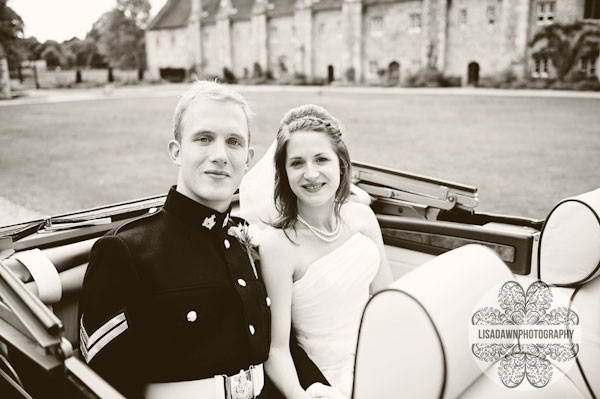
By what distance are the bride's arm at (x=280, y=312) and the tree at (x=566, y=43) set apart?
108ft

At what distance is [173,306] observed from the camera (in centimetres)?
189

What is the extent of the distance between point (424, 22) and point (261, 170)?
36389 millimetres

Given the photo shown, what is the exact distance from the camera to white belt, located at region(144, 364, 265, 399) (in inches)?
74.5

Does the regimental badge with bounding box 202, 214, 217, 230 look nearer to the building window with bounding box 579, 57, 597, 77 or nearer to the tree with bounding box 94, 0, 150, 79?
the building window with bounding box 579, 57, 597, 77

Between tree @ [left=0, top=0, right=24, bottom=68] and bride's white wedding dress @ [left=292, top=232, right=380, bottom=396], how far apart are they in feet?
119

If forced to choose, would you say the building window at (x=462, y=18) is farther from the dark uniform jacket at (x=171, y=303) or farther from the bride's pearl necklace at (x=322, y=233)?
the dark uniform jacket at (x=171, y=303)

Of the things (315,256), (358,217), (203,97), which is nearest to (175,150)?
(203,97)

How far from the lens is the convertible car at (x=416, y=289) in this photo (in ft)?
4.35

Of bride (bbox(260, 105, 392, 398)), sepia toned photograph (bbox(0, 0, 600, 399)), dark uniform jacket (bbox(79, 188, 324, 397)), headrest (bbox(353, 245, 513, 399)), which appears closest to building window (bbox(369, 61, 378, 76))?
sepia toned photograph (bbox(0, 0, 600, 399))

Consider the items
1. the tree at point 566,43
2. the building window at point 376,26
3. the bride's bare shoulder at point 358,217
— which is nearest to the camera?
the bride's bare shoulder at point 358,217

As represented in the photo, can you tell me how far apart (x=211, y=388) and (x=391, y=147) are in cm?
1278

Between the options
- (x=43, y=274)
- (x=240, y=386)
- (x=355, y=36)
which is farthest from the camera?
(x=355, y=36)

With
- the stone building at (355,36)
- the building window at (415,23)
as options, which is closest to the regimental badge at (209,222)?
the stone building at (355,36)

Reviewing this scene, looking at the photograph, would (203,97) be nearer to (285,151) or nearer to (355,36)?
(285,151)
